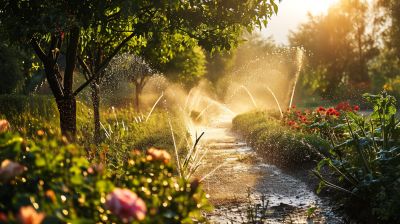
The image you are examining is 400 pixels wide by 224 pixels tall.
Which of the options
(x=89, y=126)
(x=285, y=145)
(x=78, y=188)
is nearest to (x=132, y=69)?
(x=89, y=126)

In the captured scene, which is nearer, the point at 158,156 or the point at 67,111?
the point at 158,156

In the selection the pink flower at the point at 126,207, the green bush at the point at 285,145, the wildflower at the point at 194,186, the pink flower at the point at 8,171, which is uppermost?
the pink flower at the point at 8,171

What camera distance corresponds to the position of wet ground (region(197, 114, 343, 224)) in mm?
6285

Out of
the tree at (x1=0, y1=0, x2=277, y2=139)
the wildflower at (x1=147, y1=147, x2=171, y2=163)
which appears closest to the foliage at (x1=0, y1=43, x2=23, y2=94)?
the tree at (x1=0, y1=0, x2=277, y2=139)

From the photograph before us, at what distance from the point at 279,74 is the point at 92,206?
1744 inches

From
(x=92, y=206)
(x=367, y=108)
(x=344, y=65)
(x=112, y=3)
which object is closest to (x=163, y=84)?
(x=367, y=108)

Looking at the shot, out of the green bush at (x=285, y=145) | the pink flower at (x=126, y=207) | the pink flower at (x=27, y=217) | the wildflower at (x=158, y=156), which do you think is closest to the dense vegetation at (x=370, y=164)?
the green bush at (x=285, y=145)

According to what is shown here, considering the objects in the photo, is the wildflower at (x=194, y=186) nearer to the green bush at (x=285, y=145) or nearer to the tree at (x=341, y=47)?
the green bush at (x=285, y=145)

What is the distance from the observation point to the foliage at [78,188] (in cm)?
270

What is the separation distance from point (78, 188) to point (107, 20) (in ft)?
14.2

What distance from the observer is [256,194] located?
780 centimetres

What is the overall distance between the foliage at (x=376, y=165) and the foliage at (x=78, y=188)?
2557 millimetres

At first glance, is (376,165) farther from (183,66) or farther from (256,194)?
(183,66)

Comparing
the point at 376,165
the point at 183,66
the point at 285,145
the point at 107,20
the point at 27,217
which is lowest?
the point at 285,145
